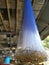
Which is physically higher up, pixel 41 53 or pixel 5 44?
pixel 41 53

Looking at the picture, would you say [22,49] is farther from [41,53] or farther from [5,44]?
[5,44]

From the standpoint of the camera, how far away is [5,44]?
6.61m

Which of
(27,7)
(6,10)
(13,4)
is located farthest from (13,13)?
(27,7)

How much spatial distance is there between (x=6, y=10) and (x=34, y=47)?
1195 mm

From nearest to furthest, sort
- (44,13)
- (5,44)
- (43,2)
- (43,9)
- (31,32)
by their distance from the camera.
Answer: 1. (31,32)
2. (43,2)
3. (43,9)
4. (44,13)
5. (5,44)

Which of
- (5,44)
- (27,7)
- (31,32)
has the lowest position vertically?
(5,44)

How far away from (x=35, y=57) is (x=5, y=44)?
5062 mm

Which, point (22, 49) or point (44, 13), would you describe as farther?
point (44, 13)

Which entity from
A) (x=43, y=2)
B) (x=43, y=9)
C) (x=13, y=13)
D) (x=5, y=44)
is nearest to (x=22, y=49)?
(x=43, y=2)

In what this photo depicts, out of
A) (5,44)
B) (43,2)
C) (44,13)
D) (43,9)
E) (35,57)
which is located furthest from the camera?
(5,44)

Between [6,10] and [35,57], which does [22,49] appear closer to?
[35,57]

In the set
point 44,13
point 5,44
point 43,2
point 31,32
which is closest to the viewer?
point 31,32

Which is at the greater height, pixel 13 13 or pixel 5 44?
pixel 13 13

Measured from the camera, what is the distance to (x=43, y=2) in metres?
2.30
